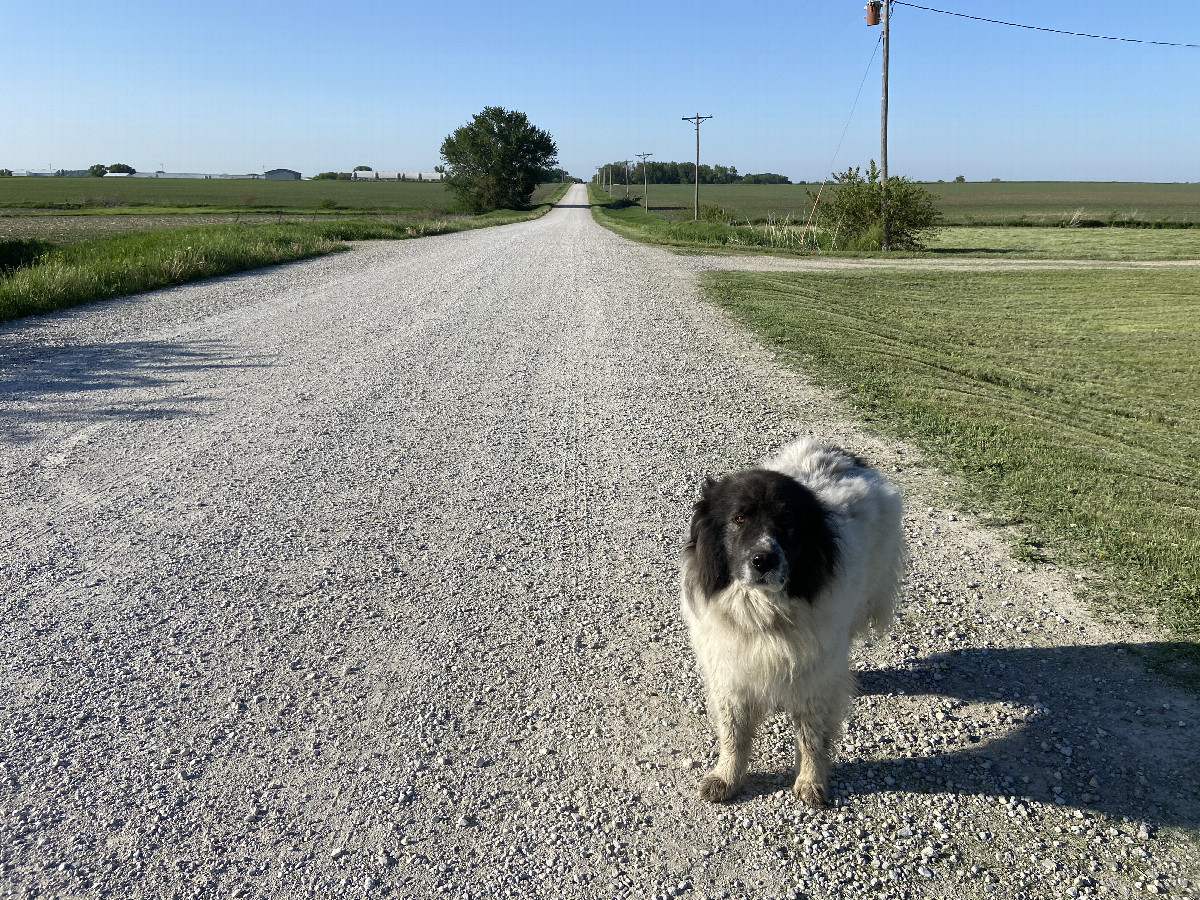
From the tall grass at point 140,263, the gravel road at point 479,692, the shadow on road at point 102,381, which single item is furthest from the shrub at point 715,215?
the gravel road at point 479,692

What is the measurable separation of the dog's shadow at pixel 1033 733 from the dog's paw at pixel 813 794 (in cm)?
8

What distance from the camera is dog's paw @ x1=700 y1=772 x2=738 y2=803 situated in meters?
3.16

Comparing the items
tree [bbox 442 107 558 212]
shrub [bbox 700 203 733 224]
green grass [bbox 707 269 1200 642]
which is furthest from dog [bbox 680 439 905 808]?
tree [bbox 442 107 558 212]

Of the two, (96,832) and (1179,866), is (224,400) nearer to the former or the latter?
(96,832)

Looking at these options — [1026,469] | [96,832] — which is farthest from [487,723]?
[1026,469]

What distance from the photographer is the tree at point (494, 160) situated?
Answer: 87.5 m

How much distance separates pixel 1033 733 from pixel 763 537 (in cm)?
162

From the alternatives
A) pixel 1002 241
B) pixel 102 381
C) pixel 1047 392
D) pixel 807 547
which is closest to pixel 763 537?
pixel 807 547

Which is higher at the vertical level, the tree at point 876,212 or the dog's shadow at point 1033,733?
the tree at point 876,212

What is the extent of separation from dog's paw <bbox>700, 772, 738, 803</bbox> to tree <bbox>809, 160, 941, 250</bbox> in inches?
1259

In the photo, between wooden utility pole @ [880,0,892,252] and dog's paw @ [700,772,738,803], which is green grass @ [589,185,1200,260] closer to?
wooden utility pole @ [880,0,892,252]

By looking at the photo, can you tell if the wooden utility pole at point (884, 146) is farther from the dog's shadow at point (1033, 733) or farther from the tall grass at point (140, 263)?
the dog's shadow at point (1033, 733)

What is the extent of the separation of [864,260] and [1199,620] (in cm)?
2557

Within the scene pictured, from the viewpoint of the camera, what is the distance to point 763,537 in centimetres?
296
